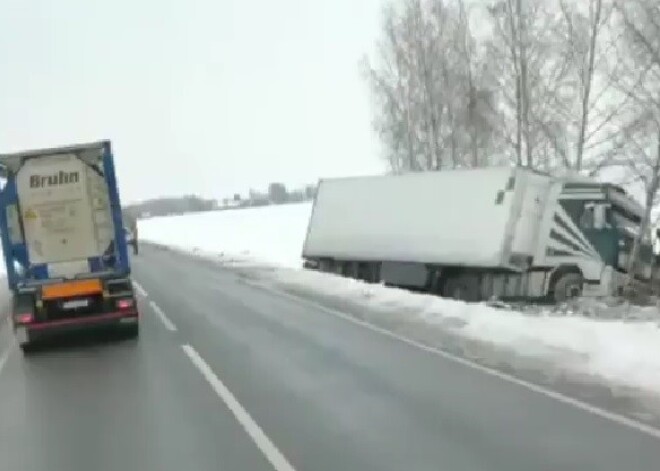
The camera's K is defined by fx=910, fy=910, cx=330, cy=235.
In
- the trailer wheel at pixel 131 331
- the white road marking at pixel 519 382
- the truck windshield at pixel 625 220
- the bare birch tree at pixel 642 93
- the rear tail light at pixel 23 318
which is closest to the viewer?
the white road marking at pixel 519 382

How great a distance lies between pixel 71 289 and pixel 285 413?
7.65m

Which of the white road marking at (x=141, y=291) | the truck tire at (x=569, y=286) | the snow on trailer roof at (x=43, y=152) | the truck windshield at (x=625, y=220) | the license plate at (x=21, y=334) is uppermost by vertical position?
the snow on trailer roof at (x=43, y=152)

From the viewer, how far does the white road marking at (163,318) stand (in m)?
17.6

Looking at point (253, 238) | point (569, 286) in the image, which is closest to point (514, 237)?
point (569, 286)

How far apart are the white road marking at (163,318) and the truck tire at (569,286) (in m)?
Answer: 9.22

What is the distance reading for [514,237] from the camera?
22250 mm

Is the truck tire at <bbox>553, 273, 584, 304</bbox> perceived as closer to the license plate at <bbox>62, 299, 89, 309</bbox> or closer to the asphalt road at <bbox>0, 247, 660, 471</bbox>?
the asphalt road at <bbox>0, 247, 660, 471</bbox>

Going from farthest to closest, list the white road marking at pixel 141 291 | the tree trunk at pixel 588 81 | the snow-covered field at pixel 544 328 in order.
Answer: the tree trunk at pixel 588 81
the white road marking at pixel 141 291
the snow-covered field at pixel 544 328

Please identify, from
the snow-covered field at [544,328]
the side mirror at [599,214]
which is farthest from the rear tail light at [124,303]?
the side mirror at [599,214]

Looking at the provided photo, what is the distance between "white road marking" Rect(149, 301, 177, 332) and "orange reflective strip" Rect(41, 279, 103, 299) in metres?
2.05

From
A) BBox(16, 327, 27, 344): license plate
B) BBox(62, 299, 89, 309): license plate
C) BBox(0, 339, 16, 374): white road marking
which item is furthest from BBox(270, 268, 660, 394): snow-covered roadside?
BBox(0, 339, 16, 374): white road marking

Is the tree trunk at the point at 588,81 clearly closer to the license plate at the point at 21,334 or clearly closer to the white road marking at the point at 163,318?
the white road marking at the point at 163,318

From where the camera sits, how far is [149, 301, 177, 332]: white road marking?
17.6 m

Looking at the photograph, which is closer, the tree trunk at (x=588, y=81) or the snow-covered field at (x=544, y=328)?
the snow-covered field at (x=544, y=328)
